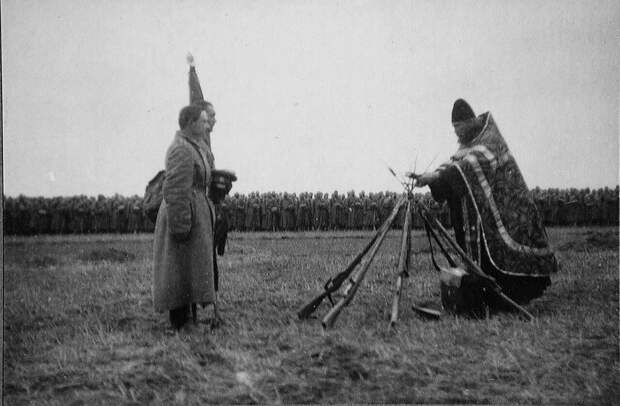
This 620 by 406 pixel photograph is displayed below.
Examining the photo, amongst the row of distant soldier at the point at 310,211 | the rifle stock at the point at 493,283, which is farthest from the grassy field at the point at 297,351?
the row of distant soldier at the point at 310,211

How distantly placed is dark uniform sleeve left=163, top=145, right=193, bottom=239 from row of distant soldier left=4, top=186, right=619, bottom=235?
15.5 metres

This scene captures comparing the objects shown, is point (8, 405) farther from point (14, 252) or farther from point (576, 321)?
point (576, 321)

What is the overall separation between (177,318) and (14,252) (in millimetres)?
2261

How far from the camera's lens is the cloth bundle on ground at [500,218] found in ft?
18.2

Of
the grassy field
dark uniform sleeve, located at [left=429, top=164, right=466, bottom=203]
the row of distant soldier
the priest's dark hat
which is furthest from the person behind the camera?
the row of distant soldier

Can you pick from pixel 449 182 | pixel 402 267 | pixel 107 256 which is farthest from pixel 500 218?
pixel 107 256

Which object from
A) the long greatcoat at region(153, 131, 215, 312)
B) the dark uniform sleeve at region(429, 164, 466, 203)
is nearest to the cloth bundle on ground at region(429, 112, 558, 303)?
the dark uniform sleeve at region(429, 164, 466, 203)

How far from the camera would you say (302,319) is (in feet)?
17.7

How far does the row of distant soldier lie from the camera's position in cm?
2058

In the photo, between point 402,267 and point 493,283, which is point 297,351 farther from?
point 493,283

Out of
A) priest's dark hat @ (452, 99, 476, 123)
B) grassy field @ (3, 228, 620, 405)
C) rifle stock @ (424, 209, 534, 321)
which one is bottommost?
grassy field @ (3, 228, 620, 405)

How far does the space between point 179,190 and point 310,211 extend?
667 inches

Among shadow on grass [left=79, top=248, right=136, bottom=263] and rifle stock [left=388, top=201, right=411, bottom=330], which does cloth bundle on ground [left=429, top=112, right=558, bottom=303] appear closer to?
rifle stock [left=388, top=201, right=411, bottom=330]

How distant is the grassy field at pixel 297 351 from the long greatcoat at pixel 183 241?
389 millimetres
